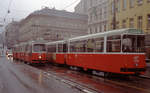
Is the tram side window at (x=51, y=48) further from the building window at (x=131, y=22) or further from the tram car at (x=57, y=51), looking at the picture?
the building window at (x=131, y=22)

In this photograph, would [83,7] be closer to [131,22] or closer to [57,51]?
[131,22]

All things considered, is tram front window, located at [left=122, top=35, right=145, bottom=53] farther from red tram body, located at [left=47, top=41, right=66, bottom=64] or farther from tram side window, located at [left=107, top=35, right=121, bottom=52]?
red tram body, located at [left=47, top=41, right=66, bottom=64]

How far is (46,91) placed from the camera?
948 centimetres

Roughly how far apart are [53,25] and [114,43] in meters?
53.1

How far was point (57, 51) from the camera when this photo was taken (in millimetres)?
23906

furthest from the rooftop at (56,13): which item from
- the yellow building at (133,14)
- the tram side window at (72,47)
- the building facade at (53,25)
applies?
the tram side window at (72,47)

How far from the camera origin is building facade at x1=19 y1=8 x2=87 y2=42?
62.2 m

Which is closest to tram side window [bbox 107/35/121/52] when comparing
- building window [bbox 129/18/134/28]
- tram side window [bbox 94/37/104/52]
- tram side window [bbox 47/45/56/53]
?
tram side window [bbox 94/37/104/52]

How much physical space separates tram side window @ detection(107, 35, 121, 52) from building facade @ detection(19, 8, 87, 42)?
48.2m

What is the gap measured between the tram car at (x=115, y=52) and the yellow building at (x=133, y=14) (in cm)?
940

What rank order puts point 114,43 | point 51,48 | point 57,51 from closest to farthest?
point 114,43
point 57,51
point 51,48

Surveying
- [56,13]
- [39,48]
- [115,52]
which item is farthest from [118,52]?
[56,13]

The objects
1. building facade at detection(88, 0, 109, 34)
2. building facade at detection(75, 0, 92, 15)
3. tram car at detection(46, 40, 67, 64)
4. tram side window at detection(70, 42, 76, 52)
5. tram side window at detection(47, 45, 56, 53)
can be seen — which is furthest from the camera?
building facade at detection(75, 0, 92, 15)

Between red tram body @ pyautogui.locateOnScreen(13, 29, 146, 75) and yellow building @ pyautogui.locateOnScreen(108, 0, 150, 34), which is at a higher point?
yellow building @ pyautogui.locateOnScreen(108, 0, 150, 34)
